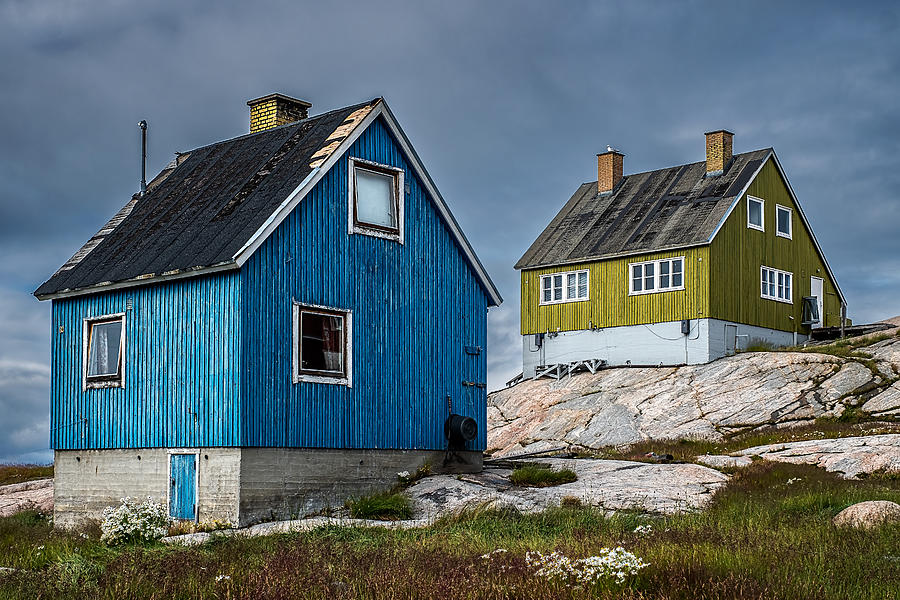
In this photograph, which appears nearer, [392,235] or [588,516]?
[588,516]

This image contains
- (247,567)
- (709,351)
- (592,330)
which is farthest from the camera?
(592,330)

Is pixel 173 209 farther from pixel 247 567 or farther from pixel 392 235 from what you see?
pixel 247 567

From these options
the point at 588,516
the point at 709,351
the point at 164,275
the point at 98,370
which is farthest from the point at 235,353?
the point at 709,351

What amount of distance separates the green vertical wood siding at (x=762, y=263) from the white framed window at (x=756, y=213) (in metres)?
0.19

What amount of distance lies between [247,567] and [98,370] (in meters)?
12.2

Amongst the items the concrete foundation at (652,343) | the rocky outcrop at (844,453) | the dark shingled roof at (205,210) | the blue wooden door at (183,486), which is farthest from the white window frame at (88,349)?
the concrete foundation at (652,343)

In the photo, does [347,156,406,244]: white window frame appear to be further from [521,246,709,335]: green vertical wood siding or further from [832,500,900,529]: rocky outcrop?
[521,246,709,335]: green vertical wood siding

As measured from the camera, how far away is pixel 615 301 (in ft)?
145

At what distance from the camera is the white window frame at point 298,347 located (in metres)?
21.0

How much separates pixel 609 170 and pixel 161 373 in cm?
3104

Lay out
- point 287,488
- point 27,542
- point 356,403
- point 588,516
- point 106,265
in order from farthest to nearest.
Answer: point 106,265
point 356,403
point 287,488
point 27,542
point 588,516

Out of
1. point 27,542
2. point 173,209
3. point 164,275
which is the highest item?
point 173,209

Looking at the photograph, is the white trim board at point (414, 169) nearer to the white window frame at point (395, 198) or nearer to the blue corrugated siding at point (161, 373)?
the white window frame at point (395, 198)

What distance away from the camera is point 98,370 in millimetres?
23031
